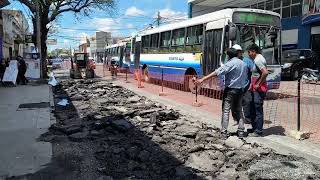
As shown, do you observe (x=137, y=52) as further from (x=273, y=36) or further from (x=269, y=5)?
(x=273, y=36)

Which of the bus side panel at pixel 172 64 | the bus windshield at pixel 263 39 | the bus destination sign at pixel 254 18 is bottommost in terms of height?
the bus side panel at pixel 172 64

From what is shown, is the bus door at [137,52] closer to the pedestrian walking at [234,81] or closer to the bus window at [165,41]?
the bus window at [165,41]

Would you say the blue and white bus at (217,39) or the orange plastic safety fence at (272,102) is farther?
the blue and white bus at (217,39)

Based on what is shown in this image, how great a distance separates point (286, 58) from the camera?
2839 cm

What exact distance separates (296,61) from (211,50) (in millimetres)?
12348

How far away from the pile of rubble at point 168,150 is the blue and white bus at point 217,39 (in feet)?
16.2

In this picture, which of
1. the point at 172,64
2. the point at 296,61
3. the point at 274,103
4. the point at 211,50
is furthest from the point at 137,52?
the point at 274,103

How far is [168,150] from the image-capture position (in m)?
8.17

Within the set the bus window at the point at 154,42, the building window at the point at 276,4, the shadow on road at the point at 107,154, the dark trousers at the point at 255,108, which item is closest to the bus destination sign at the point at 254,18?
the shadow on road at the point at 107,154

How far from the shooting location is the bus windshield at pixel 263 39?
15.9 meters

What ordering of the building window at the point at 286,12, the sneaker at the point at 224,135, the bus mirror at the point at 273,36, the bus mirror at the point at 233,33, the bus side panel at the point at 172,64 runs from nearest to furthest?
the sneaker at the point at 224,135
the bus mirror at the point at 233,33
the bus mirror at the point at 273,36
the bus side panel at the point at 172,64
the building window at the point at 286,12

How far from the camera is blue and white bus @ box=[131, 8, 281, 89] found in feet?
52.4

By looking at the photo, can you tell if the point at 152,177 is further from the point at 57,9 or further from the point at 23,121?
the point at 57,9

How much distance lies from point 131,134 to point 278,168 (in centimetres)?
387
